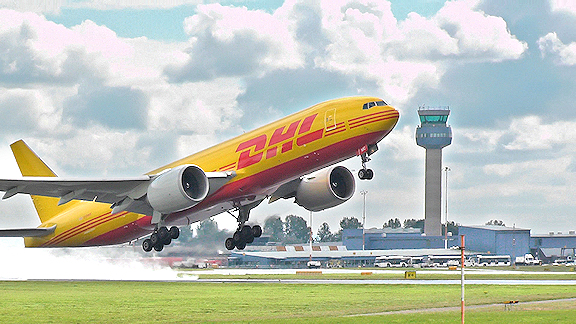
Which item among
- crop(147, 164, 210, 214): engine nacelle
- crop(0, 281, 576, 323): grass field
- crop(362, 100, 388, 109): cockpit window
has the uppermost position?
crop(362, 100, 388, 109): cockpit window

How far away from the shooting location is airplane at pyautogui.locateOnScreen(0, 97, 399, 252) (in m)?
40.9

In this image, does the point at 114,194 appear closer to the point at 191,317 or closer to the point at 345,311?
the point at 191,317

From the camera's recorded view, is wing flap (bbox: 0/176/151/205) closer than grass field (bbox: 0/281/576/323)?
No

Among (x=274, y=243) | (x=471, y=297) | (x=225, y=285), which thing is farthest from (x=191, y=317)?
(x=274, y=243)

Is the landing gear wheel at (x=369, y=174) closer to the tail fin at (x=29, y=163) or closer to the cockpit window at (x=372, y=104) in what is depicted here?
the cockpit window at (x=372, y=104)

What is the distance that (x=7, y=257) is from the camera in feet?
241

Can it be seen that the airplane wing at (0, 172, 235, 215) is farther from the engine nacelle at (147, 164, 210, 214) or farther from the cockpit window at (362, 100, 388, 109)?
the cockpit window at (362, 100, 388, 109)

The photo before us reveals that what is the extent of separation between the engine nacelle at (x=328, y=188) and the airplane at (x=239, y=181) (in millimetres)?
59

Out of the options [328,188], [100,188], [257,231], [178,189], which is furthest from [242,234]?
[100,188]

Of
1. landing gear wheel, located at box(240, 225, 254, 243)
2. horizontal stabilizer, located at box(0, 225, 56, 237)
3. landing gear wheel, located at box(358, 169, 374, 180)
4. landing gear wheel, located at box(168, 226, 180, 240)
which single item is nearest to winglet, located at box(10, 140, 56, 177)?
horizontal stabilizer, located at box(0, 225, 56, 237)

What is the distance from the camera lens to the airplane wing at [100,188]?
45.0m

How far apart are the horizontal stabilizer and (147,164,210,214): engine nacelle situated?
55.0ft

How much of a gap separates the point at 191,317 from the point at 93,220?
50.0 feet

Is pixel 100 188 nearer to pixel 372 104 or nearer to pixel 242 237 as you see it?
pixel 242 237
